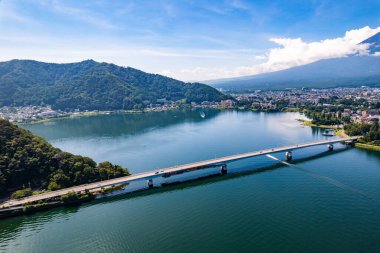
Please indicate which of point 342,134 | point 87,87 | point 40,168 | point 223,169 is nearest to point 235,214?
point 223,169

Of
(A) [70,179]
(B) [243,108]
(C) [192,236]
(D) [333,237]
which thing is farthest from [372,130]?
A: (B) [243,108]

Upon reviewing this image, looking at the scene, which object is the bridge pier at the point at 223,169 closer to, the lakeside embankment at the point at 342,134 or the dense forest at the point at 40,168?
the dense forest at the point at 40,168

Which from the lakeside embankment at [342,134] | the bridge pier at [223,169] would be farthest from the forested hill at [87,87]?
the bridge pier at [223,169]

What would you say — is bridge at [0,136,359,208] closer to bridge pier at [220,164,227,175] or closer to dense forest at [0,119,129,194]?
bridge pier at [220,164,227,175]

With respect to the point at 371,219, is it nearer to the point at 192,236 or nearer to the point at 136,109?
the point at 192,236

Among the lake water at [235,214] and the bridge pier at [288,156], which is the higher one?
the bridge pier at [288,156]

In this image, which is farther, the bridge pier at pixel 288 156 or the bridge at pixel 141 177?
the bridge pier at pixel 288 156

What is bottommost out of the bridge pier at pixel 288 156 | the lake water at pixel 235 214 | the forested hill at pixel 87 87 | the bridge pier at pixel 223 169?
the lake water at pixel 235 214
